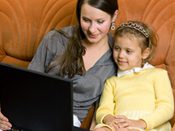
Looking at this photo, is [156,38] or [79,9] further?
[156,38]

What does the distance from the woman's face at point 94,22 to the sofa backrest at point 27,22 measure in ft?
1.26

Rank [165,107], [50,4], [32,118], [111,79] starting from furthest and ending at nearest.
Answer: [50,4]
[111,79]
[165,107]
[32,118]

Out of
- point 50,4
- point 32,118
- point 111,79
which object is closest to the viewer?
point 32,118

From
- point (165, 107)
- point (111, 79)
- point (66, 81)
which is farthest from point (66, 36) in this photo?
point (66, 81)

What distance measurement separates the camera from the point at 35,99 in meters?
1.26

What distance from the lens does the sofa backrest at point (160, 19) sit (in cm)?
187

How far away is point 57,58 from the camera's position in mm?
1781

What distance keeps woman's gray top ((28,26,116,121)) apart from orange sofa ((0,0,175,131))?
0.78ft

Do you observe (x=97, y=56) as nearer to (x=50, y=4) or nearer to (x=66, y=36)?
(x=66, y=36)

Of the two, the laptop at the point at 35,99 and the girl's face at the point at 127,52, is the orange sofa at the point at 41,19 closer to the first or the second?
the girl's face at the point at 127,52

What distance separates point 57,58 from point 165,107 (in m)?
0.54

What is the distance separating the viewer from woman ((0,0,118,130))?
1748 mm

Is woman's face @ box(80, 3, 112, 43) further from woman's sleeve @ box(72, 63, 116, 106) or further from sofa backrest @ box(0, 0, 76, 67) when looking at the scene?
sofa backrest @ box(0, 0, 76, 67)

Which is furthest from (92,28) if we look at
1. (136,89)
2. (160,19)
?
(160,19)
